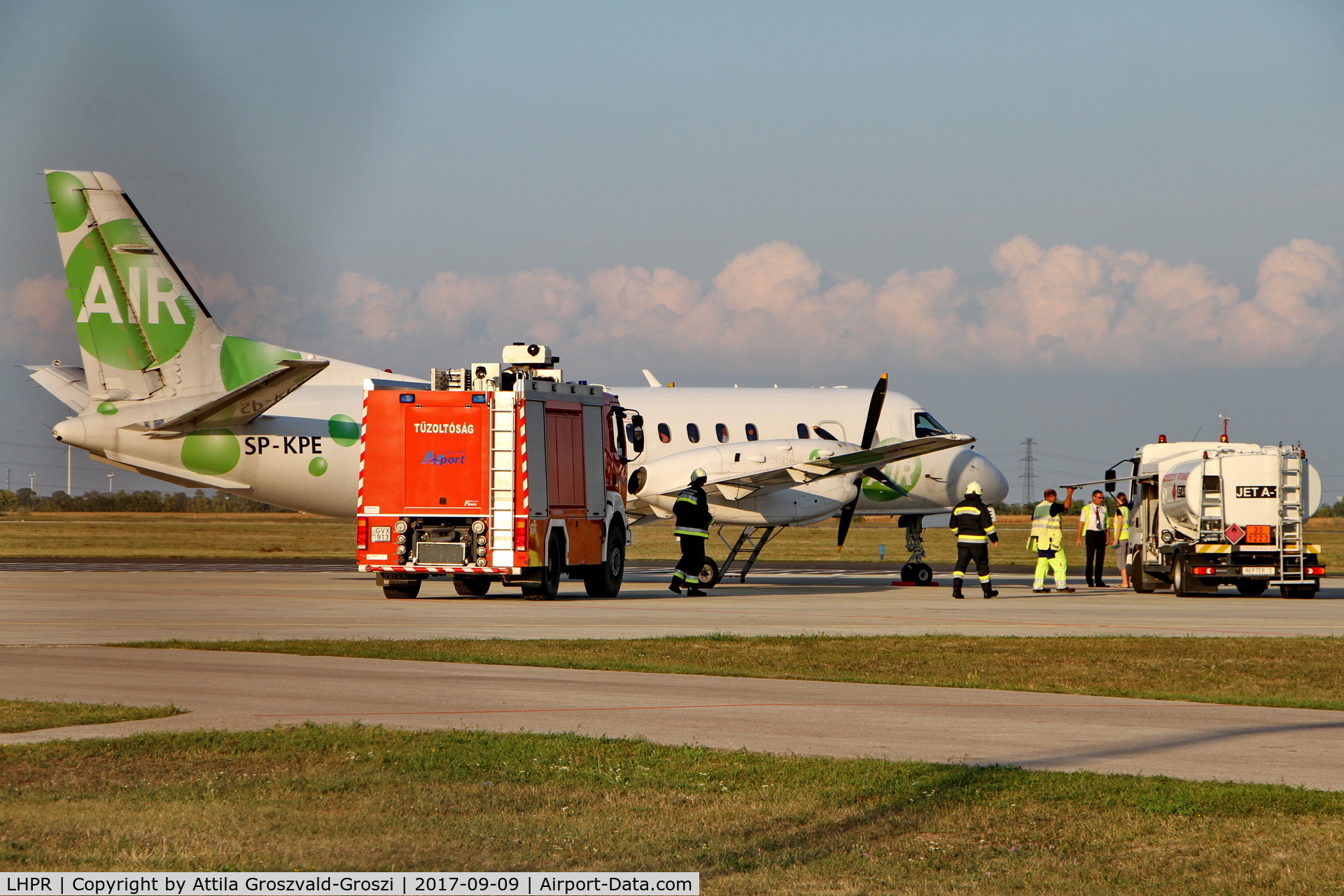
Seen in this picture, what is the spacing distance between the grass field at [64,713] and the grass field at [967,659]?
156 inches

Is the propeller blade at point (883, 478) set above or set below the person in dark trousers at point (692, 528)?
above

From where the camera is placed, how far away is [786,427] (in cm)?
3166

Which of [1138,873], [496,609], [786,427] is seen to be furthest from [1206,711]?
[786,427]

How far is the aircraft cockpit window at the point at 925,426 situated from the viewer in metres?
32.6

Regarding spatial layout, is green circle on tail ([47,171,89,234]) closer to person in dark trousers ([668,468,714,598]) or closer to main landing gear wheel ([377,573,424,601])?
main landing gear wheel ([377,573,424,601])

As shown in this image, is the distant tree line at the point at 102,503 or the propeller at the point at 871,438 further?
the distant tree line at the point at 102,503

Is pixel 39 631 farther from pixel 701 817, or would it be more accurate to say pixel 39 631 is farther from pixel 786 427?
pixel 786 427

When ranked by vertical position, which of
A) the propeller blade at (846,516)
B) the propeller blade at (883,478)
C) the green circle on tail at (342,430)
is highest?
the green circle on tail at (342,430)

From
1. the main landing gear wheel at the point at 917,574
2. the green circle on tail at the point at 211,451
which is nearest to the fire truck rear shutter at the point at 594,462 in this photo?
the green circle on tail at the point at 211,451

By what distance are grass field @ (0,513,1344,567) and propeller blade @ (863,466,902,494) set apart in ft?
27.7

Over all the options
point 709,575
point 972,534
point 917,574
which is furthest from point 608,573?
point 917,574

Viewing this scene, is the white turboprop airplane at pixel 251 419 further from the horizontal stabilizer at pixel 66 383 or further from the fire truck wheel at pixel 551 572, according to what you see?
the fire truck wheel at pixel 551 572

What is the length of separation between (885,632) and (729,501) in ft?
37.9

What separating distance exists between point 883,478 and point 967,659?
17.2 meters
